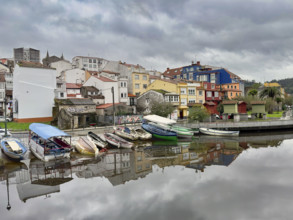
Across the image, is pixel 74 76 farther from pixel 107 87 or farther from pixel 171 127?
pixel 171 127

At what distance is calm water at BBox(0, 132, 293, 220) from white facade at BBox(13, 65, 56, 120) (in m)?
21.6

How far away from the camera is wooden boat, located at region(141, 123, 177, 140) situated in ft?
128

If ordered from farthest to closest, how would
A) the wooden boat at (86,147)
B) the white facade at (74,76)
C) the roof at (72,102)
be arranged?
the white facade at (74,76) → the roof at (72,102) → the wooden boat at (86,147)

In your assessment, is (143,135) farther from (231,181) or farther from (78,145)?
(231,181)

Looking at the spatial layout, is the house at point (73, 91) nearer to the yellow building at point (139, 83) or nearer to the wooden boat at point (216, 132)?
the yellow building at point (139, 83)

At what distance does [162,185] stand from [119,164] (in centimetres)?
769

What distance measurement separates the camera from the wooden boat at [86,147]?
94.4 ft

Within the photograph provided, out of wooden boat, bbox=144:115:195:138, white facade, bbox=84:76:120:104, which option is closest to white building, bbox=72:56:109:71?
white facade, bbox=84:76:120:104

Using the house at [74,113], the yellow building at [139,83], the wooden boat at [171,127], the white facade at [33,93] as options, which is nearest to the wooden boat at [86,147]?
the house at [74,113]

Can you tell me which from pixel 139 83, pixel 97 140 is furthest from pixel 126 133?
pixel 139 83

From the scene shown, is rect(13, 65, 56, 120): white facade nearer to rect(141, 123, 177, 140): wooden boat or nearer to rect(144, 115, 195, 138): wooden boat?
rect(144, 115, 195, 138): wooden boat

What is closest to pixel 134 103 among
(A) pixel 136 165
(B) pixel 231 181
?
(A) pixel 136 165

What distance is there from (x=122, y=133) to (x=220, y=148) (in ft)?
51.8

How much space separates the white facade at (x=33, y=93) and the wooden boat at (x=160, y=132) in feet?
72.8
